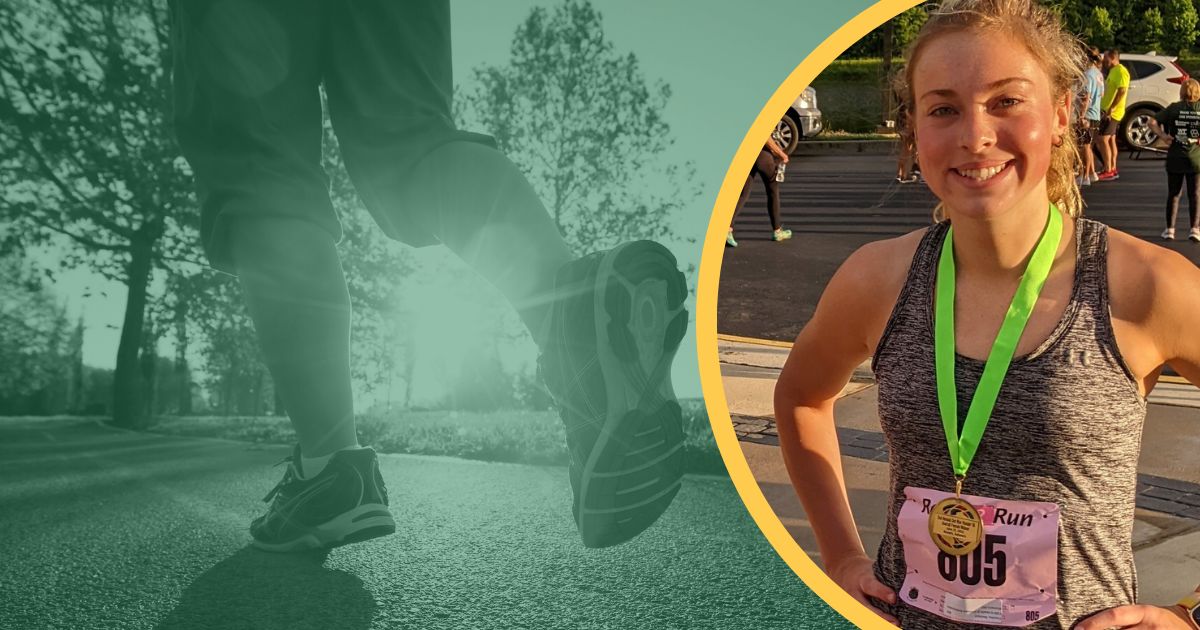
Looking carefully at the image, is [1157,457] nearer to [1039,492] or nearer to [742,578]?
[742,578]

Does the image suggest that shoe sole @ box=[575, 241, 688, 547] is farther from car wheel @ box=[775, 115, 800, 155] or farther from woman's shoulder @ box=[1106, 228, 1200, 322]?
car wheel @ box=[775, 115, 800, 155]

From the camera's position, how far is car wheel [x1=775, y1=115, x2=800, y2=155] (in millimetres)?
9969

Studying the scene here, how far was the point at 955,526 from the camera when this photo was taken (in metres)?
1.43

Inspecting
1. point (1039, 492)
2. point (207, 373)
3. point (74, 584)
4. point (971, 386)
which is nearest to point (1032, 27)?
point (971, 386)

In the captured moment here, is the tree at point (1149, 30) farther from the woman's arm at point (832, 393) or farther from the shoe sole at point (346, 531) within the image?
the shoe sole at point (346, 531)

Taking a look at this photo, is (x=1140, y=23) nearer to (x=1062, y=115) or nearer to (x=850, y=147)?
(x=850, y=147)

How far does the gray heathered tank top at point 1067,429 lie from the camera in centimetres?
135

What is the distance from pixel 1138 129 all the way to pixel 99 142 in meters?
10.4

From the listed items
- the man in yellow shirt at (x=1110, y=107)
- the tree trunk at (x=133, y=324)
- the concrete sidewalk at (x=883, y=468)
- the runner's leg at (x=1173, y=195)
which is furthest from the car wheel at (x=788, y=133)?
the tree trunk at (x=133, y=324)

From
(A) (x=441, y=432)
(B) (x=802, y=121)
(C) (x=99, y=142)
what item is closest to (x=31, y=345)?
(C) (x=99, y=142)

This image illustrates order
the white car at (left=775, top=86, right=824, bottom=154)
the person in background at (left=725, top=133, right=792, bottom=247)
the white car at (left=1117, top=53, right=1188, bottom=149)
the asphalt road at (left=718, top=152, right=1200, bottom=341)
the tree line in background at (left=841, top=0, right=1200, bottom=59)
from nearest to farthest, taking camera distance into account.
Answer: the tree line in background at (left=841, top=0, right=1200, bottom=59)
the asphalt road at (left=718, top=152, right=1200, bottom=341)
the person in background at (left=725, top=133, right=792, bottom=247)
the white car at (left=1117, top=53, right=1188, bottom=149)
the white car at (left=775, top=86, right=824, bottom=154)

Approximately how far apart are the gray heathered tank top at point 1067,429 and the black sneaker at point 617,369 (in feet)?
1.79

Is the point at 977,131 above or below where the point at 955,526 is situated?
above

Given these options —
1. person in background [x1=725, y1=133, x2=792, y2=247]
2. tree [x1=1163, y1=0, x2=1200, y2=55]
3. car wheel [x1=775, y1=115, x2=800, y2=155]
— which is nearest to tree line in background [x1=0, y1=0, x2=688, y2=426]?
person in background [x1=725, y1=133, x2=792, y2=247]
